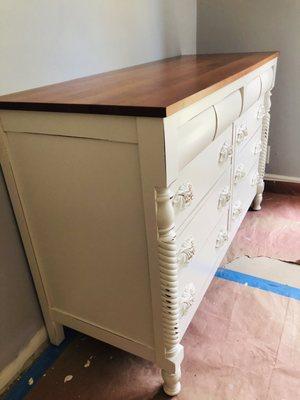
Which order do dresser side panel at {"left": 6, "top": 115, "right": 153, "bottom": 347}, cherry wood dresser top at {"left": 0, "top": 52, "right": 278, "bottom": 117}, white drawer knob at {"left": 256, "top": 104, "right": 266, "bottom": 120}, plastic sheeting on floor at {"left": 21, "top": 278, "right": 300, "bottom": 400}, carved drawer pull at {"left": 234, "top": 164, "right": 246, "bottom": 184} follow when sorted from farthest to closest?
white drawer knob at {"left": 256, "top": 104, "right": 266, "bottom": 120}, carved drawer pull at {"left": 234, "top": 164, "right": 246, "bottom": 184}, plastic sheeting on floor at {"left": 21, "top": 278, "right": 300, "bottom": 400}, dresser side panel at {"left": 6, "top": 115, "right": 153, "bottom": 347}, cherry wood dresser top at {"left": 0, "top": 52, "right": 278, "bottom": 117}

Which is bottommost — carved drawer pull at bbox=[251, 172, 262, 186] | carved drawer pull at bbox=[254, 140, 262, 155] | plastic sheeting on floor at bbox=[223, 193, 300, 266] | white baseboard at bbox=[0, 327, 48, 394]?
plastic sheeting on floor at bbox=[223, 193, 300, 266]

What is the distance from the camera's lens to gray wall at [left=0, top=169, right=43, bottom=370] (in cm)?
103

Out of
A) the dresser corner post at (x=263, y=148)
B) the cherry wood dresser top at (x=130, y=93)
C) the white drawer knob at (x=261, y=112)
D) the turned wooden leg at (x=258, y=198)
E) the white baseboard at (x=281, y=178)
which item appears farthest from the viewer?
the white baseboard at (x=281, y=178)

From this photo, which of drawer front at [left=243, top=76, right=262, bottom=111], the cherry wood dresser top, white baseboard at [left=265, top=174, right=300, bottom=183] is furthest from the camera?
white baseboard at [left=265, top=174, right=300, bottom=183]

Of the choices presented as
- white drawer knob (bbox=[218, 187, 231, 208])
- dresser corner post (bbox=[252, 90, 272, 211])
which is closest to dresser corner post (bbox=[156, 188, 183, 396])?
white drawer knob (bbox=[218, 187, 231, 208])

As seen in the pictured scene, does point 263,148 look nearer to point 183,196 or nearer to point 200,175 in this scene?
point 200,175

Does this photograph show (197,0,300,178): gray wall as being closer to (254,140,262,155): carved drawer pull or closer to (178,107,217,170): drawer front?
(254,140,262,155): carved drawer pull

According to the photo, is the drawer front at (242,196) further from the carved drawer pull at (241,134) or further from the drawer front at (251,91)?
the drawer front at (251,91)

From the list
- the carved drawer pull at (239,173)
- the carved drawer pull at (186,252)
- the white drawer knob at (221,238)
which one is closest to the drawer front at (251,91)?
the carved drawer pull at (239,173)

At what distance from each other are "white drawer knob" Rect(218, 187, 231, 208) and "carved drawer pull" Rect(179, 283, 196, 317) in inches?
13.3

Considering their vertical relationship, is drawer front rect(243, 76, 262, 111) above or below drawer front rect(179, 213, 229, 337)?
above

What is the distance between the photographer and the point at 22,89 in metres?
0.99

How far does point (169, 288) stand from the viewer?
88 centimetres

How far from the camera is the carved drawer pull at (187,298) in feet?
3.25
